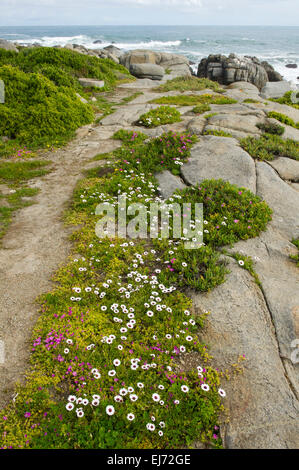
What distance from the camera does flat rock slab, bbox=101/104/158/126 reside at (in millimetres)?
15524

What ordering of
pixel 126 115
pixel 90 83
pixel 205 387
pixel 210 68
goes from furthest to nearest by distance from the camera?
pixel 210 68 < pixel 90 83 < pixel 126 115 < pixel 205 387

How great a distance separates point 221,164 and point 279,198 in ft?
7.53

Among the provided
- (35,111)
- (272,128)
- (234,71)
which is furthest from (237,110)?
(234,71)

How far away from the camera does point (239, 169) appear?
33.2 ft

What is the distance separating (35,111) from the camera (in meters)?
13.2

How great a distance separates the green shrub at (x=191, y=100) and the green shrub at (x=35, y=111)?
6.88m

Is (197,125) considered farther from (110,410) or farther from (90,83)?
(110,410)

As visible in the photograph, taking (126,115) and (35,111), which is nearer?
→ (35,111)

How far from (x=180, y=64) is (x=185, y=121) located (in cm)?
2921

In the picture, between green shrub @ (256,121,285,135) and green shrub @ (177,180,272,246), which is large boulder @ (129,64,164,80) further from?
green shrub @ (177,180,272,246)

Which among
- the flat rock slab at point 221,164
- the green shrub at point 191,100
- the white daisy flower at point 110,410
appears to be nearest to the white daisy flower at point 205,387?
the white daisy flower at point 110,410
